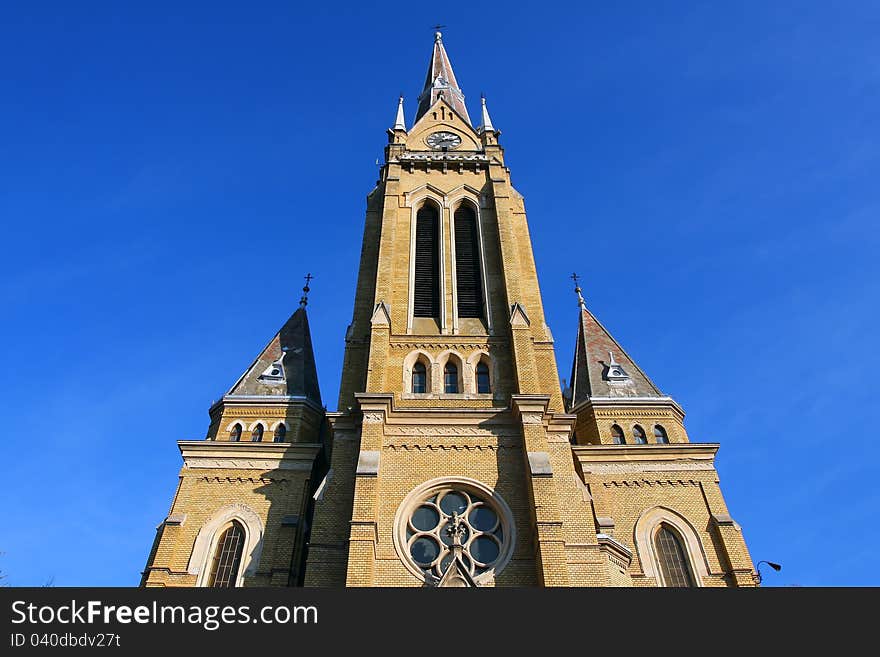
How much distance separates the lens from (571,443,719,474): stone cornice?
25.7 m

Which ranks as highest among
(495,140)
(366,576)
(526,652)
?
(495,140)

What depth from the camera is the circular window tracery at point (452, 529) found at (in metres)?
19.1

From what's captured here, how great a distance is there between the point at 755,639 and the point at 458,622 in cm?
549

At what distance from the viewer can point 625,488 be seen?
25031 mm

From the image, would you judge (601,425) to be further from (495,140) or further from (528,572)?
(495,140)

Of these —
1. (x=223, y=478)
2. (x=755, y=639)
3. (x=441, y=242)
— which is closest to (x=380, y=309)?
(x=441, y=242)

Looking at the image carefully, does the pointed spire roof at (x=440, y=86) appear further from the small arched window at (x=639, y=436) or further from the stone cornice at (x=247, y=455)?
the stone cornice at (x=247, y=455)

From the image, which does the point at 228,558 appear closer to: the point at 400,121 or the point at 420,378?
the point at 420,378

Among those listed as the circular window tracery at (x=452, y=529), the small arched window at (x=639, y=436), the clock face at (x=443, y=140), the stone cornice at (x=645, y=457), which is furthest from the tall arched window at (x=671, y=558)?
the clock face at (x=443, y=140)

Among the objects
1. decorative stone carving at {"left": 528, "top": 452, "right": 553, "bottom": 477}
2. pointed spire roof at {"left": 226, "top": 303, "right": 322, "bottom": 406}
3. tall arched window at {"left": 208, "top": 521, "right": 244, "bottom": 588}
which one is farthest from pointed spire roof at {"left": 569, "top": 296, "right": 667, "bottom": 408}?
tall arched window at {"left": 208, "top": 521, "right": 244, "bottom": 588}

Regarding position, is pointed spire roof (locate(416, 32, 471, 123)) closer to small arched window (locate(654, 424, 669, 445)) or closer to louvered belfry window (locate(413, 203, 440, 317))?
louvered belfry window (locate(413, 203, 440, 317))

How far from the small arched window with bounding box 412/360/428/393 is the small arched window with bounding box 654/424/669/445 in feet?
33.1

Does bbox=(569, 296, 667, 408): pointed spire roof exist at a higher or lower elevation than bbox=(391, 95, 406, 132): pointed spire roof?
lower

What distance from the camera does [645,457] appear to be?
2589 centimetres
